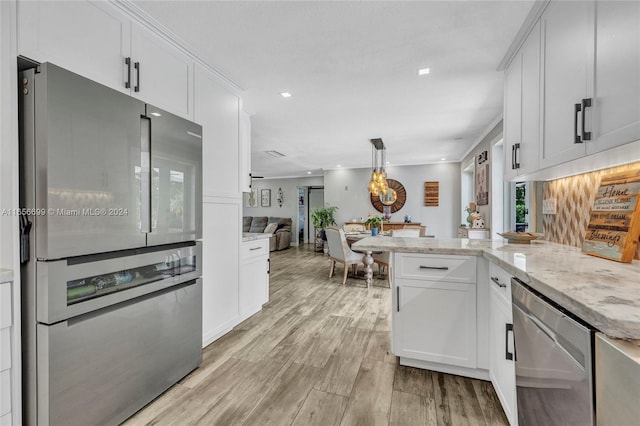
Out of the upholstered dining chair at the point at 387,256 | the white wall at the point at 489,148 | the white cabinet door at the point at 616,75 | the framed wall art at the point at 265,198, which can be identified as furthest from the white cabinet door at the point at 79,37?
the framed wall art at the point at 265,198

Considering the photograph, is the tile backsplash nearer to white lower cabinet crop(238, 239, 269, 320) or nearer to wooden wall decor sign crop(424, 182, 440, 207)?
white lower cabinet crop(238, 239, 269, 320)

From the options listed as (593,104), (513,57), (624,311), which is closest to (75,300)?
(624,311)

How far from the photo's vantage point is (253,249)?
303 cm

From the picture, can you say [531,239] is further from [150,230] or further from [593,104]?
[150,230]

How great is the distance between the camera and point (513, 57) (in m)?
2.08

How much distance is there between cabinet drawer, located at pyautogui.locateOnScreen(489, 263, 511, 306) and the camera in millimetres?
1419

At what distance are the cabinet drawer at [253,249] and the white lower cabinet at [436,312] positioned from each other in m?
1.55

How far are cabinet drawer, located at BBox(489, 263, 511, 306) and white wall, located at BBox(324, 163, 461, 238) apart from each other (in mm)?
5860

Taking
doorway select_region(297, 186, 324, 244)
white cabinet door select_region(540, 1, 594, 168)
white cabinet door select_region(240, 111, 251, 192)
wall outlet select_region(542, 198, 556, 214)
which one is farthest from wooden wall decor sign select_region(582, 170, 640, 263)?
doorway select_region(297, 186, 324, 244)

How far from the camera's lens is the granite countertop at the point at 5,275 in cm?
113

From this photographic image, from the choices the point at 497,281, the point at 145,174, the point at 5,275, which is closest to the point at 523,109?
the point at 497,281

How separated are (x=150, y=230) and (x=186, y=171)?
0.47 m

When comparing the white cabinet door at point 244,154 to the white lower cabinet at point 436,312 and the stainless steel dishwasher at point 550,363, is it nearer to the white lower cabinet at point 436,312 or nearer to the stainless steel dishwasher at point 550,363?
the white lower cabinet at point 436,312

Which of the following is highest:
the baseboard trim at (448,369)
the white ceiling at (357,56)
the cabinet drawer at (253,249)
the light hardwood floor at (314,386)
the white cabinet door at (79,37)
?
the white ceiling at (357,56)
